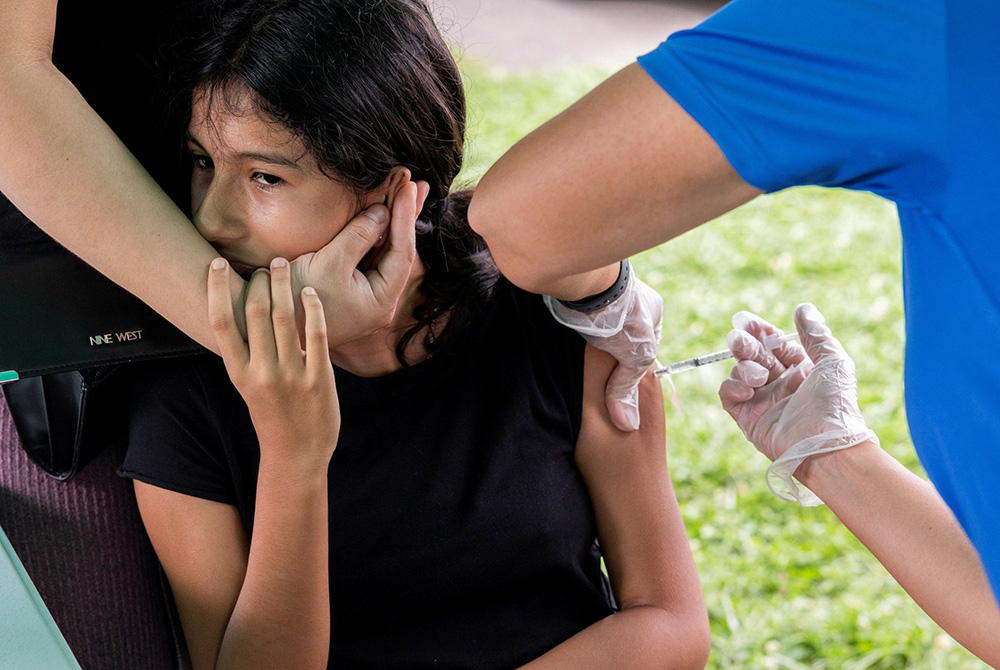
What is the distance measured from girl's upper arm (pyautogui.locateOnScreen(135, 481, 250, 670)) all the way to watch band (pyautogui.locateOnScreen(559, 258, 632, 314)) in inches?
22.0

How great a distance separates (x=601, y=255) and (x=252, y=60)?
558mm

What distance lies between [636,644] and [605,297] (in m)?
0.47

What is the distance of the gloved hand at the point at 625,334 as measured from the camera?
1.38 metres

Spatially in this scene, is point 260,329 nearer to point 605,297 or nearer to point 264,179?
point 264,179

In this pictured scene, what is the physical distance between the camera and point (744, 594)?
2.60 meters

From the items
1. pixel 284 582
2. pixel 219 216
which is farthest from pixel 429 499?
pixel 219 216

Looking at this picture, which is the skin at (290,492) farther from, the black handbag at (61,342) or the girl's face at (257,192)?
the black handbag at (61,342)

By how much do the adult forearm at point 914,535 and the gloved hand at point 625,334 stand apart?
0.85 feet

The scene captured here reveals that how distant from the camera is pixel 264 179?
4.13ft

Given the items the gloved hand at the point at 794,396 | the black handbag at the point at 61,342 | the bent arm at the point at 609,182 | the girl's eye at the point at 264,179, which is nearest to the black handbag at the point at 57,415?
the black handbag at the point at 61,342

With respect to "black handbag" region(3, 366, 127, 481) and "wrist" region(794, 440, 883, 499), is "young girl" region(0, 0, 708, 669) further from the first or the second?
"wrist" region(794, 440, 883, 499)

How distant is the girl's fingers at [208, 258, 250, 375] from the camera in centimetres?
109

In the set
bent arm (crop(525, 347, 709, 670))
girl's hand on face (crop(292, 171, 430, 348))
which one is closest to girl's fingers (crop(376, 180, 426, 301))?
girl's hand on face (crop(292, 171, 430, 348))

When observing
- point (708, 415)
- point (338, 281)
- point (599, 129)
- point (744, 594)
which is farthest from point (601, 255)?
point (708, 415)
